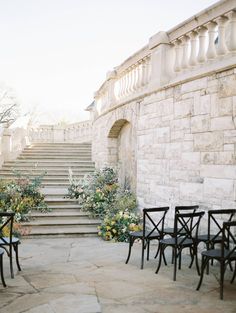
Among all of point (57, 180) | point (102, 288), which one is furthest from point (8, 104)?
point (102, 288)

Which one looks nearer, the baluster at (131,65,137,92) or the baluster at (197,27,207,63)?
the baluster at (197,27,207,63)

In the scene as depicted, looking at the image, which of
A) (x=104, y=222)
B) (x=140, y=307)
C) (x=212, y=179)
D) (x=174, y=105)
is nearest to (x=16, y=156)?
(x=104, y=222)

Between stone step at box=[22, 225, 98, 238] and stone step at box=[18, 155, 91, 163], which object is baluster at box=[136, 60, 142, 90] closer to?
stone step at box=[22, 225, 98, 238]

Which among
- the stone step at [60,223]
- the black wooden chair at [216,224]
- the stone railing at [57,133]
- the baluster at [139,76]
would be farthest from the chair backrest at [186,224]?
the stone railing at [57,133]

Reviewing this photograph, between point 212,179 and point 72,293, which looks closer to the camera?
point 72,293

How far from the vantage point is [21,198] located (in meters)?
9.03

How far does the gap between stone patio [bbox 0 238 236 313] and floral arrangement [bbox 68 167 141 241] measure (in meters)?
1.34

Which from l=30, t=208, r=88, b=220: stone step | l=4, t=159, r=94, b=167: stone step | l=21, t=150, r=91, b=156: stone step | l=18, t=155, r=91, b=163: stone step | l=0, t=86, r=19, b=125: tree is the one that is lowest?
l=30, t=208, r=88, b=220: stone step

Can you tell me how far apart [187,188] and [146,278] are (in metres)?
2.02

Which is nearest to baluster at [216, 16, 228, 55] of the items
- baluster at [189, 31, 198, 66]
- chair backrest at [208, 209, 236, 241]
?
baluster at [189, 31, 198, 66]

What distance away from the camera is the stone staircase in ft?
27.1

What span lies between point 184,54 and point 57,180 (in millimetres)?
6720

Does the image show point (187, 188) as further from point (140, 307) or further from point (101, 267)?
point (140, 307)

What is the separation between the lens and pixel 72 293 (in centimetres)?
434
